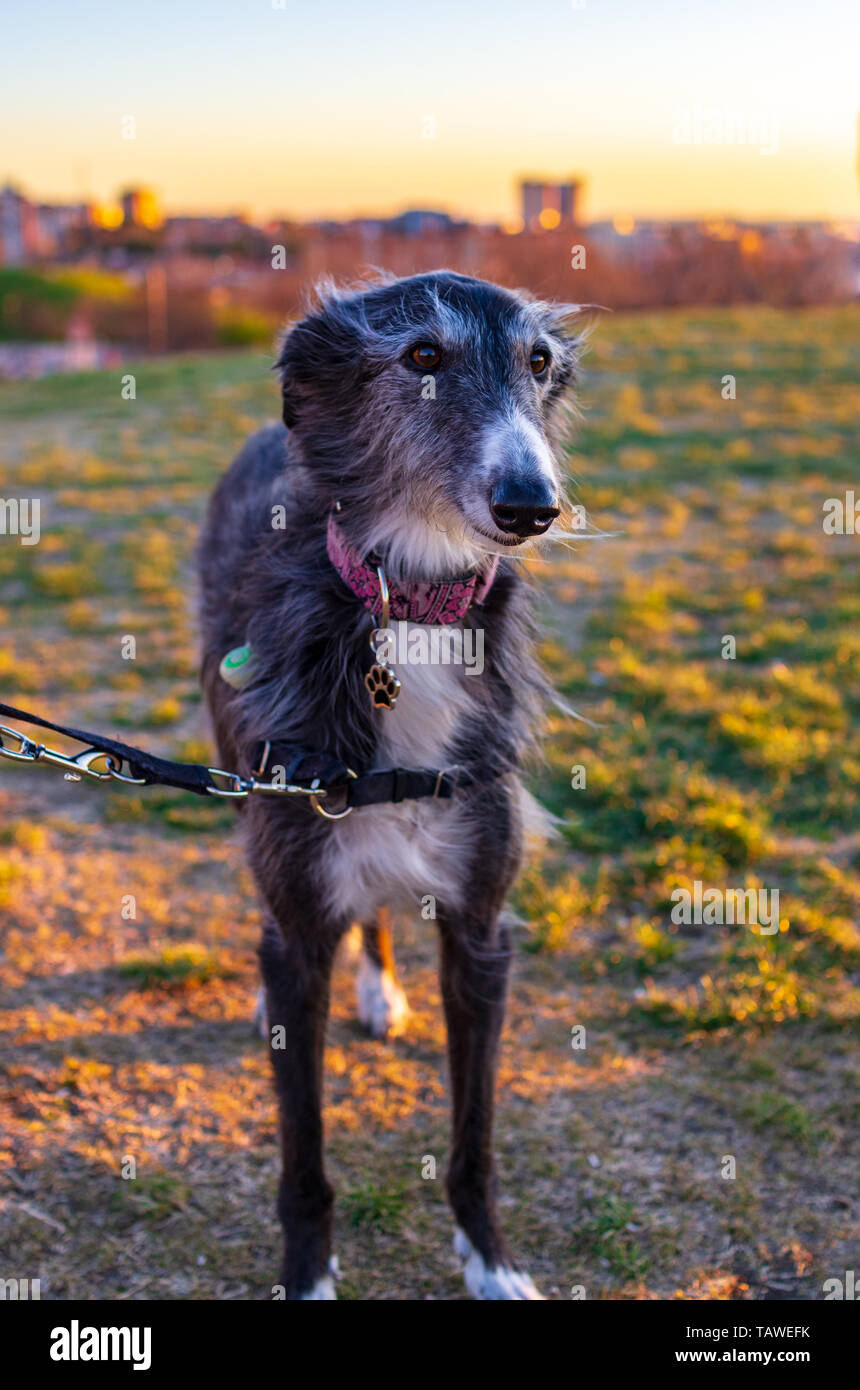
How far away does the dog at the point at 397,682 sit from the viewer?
254 centimetres

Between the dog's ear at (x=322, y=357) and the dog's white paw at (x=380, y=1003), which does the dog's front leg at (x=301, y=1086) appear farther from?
the dog's ear at (x=322, y=357)

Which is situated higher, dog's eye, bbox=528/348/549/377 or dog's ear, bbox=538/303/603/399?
dog's ear, bbox=538/303/603/399

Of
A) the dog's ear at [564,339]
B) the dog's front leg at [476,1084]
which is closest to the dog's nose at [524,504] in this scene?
the dog's ear at [564,339]

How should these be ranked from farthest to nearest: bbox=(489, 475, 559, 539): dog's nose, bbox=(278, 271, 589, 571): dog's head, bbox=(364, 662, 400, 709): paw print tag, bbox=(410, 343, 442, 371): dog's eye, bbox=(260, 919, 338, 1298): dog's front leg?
bbox=(260, 919, 338, 1298): dog's front leg, bbox=(364, 662, 400, 709): paw print tag, bbox=(410, 343, 442, 371): dog's eye, bbox=(278, 271, 589, 571): dog's head, bbox=(489, 475, 559, 539): dog's nose

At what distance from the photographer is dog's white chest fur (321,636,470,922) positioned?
274 cm

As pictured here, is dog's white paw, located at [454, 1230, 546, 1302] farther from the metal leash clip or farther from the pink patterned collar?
the pink patterned collar

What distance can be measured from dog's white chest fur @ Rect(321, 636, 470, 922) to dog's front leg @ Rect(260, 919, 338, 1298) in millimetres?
165

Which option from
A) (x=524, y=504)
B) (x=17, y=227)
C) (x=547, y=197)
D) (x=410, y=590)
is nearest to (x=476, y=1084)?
(x=410, y=590)

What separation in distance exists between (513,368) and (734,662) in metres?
4.29

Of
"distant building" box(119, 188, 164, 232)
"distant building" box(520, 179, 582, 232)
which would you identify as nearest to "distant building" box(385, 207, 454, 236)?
"distant building" box(520, 179, 582, 232)

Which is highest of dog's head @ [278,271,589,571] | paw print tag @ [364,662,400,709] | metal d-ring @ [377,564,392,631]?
dog's head @ [278,271,589,571]

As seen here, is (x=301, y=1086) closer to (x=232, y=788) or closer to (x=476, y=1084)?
(x=476, y=1084)
